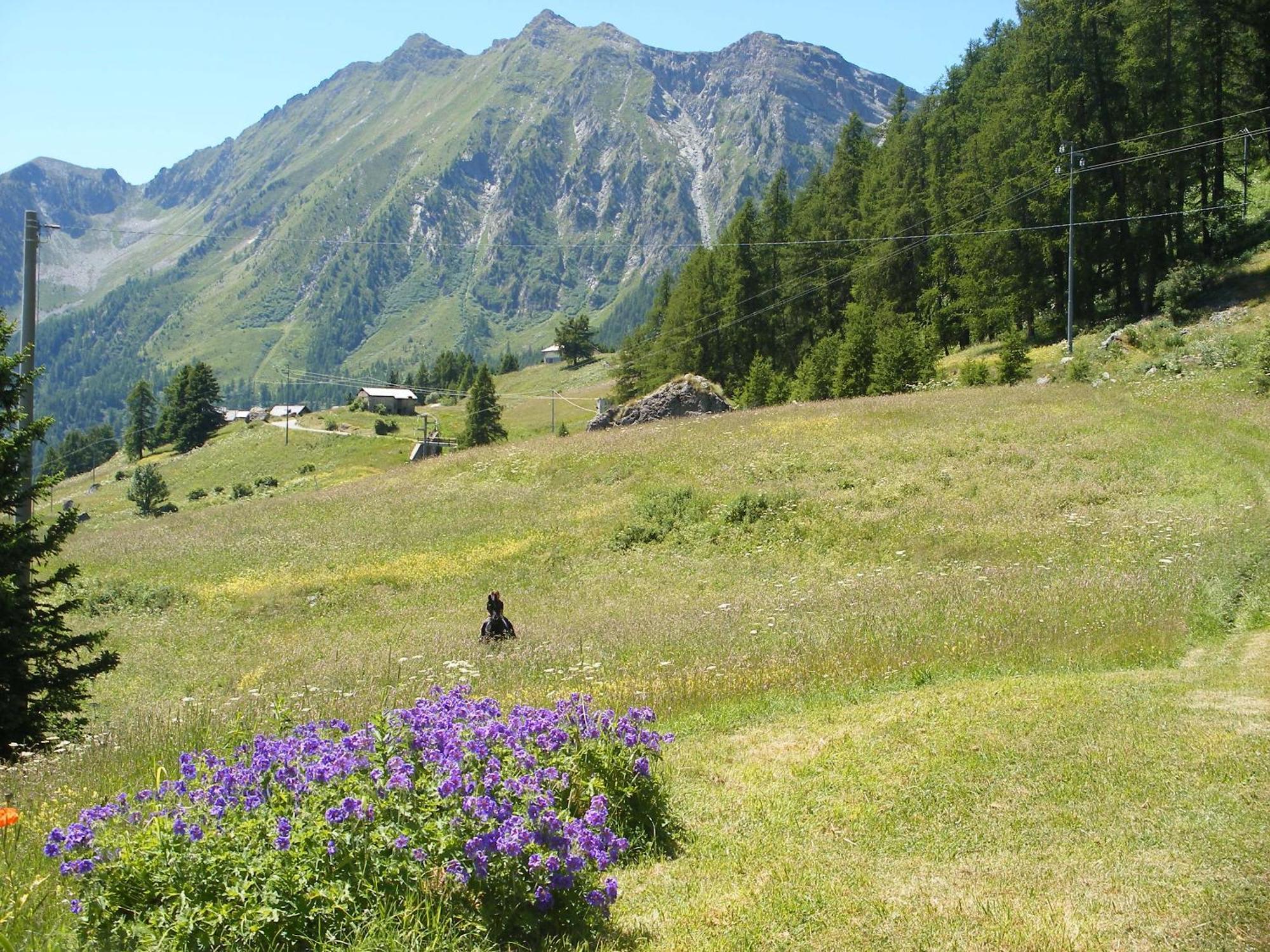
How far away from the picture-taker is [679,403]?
52656 mm

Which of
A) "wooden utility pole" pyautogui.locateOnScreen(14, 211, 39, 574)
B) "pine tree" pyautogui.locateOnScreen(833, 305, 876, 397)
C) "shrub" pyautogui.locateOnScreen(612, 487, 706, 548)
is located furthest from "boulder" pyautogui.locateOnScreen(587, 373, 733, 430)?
"wooden utility pole" pyautogui.locateOnScreen(14, 211, 39, 574)

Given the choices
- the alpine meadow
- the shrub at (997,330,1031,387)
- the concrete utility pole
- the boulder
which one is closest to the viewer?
the alpine meadow

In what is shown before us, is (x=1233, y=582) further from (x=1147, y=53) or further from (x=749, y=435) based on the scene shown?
(x=1147, y=53)

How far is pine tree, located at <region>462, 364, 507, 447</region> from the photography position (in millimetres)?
83938

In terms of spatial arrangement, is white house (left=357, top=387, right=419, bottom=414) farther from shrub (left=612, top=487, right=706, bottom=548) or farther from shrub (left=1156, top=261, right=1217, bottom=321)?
shrub (left=612, top=487, right=706, bottom=548)

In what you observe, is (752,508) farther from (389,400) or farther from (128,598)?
(389,400)

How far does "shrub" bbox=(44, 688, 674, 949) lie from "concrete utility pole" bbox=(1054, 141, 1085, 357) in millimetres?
41376

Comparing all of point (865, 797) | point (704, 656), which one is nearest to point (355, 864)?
point (865, 797)

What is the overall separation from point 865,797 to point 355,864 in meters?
4.28

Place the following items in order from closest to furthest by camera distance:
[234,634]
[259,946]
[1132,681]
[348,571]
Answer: [259,946], [1132,681], [234,634], [348,571]

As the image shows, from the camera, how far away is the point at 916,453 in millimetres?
29422

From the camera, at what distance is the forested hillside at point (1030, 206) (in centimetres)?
4634

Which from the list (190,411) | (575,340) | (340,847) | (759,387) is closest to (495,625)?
(340,847)

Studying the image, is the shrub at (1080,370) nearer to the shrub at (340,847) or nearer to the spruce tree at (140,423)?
the shrub at (340,847)
